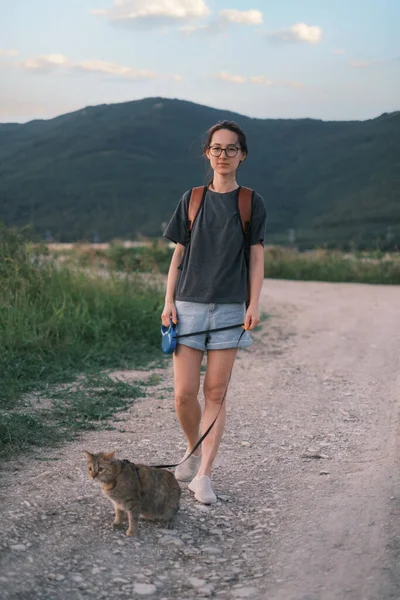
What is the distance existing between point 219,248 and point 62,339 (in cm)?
453

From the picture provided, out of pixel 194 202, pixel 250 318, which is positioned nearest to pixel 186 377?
pixel 250 318

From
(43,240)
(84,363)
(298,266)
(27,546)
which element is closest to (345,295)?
(298,266)

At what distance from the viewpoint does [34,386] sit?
278 inches

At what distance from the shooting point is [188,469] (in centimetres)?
468

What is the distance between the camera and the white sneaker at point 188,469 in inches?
184

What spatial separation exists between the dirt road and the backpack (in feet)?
3.92

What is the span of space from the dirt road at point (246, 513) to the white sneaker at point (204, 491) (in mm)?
61

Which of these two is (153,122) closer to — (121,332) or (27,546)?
(121,332)

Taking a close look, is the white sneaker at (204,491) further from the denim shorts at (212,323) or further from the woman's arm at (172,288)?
the woman's arm at (172,288)

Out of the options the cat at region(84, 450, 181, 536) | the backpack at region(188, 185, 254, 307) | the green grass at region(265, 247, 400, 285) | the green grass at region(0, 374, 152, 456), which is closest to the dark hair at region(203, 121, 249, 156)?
the backpack at region(188, 185, 254, 307)

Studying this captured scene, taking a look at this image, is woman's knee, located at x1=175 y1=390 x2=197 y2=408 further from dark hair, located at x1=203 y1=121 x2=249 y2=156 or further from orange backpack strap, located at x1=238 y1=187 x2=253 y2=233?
dark hair, located at x1=203 y1=121 x2=249 y2=156

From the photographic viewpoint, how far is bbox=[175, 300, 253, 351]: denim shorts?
4.22m

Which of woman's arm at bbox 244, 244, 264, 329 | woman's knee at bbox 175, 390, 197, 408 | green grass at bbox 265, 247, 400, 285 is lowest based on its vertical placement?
green grass at bbox 265, 247, 400, 285

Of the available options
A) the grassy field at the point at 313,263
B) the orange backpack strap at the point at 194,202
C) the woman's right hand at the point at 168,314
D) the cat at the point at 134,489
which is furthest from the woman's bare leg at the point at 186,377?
the grassy field at the point at 313,263
